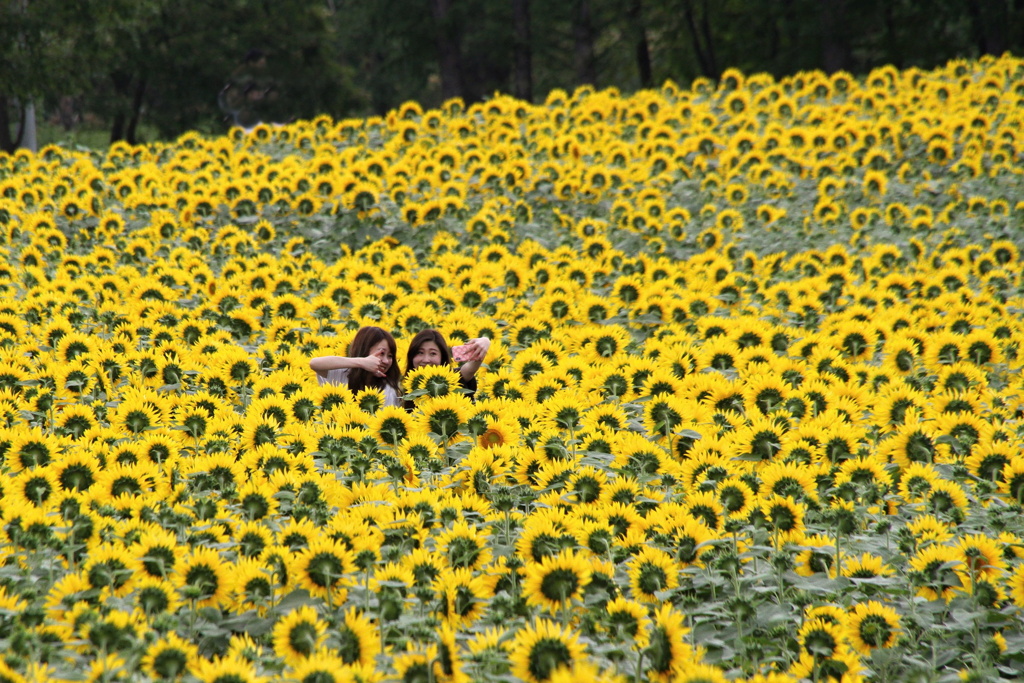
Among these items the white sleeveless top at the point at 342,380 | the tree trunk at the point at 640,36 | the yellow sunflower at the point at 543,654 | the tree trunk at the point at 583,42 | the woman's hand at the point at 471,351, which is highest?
the tree trunk at the point at 640,36

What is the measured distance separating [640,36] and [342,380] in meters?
23.2

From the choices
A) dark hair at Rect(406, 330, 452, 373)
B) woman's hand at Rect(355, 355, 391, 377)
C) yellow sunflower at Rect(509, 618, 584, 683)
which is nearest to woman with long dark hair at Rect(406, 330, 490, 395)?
dark hair at Rect(406, 330, 452, 373)

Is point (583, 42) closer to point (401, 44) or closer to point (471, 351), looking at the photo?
point (401, 44)

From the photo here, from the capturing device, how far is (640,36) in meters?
27.2

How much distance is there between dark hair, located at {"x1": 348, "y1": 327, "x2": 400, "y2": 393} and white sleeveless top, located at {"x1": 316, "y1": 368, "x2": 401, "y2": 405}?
41mm

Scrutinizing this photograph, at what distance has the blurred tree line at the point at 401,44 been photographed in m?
19.0

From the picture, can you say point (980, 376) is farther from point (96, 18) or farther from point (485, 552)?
point (96, 18)

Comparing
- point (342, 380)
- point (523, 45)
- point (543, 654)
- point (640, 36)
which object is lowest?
point (543, 654)

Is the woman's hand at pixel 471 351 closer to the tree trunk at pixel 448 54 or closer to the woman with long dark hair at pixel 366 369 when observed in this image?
the woman with long dark hair at pixel 366 369

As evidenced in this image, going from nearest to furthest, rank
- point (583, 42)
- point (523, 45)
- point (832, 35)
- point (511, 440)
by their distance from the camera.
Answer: point (511, 440) → point (832, 35) → point (583, 42) → point (523, 45)

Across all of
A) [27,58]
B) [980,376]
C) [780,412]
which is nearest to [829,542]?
[780,412]

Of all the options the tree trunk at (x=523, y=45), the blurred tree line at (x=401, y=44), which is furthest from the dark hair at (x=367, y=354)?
the tree trunk at (x=523, y=45)

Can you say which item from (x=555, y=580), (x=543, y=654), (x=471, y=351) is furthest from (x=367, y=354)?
(x=543, y=654)

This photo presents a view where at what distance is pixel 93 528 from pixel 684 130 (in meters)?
12.2
